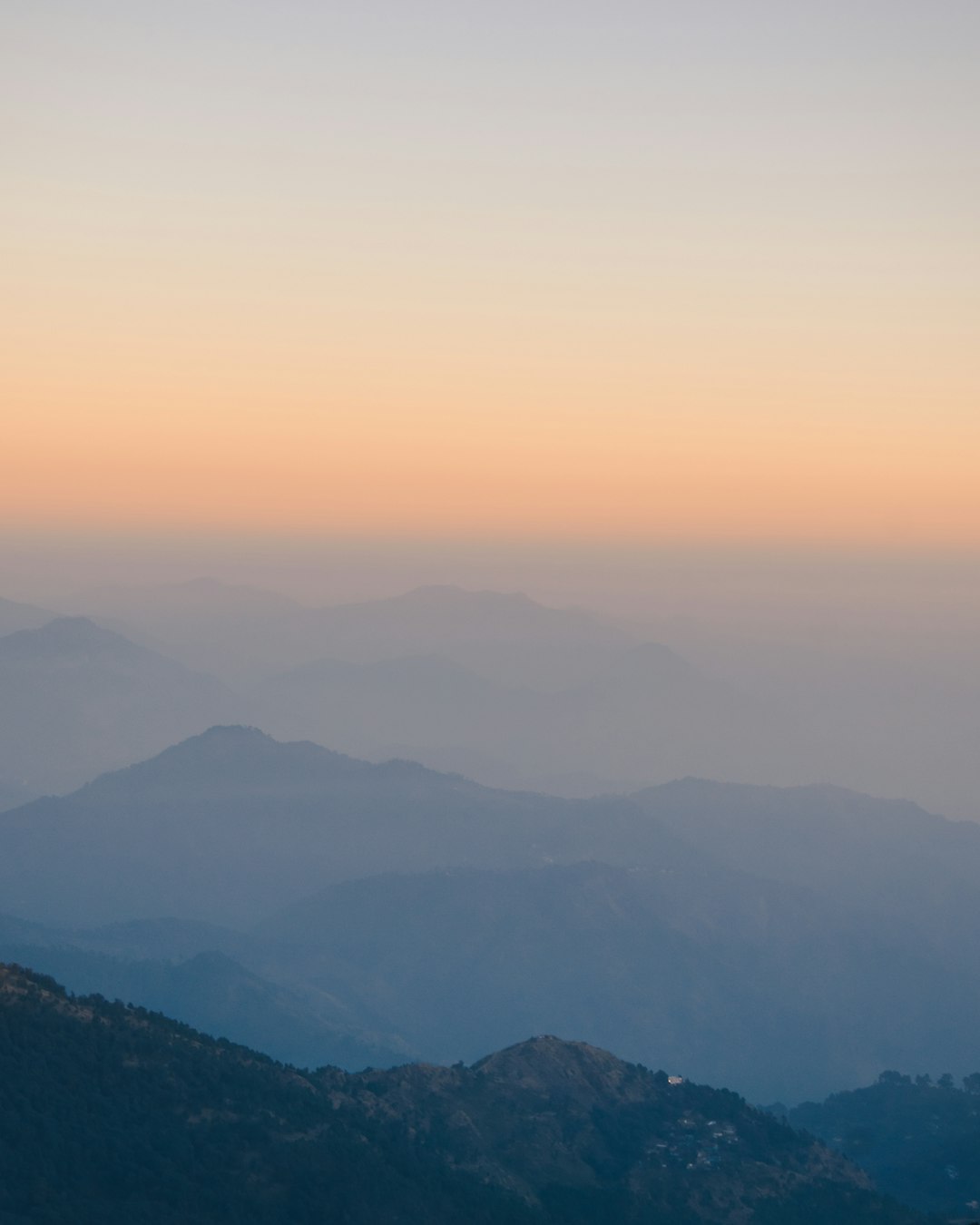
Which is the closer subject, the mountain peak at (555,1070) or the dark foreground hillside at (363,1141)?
the dark foreground hillside at (363,1141)

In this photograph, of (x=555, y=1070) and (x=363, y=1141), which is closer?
(x=363, y=1141)

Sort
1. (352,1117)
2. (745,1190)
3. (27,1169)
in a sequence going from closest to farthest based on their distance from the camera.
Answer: (27,1169) → (352,1117) → (745,1190)

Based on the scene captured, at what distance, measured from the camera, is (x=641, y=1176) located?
148 m

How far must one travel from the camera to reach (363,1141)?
5032 inches

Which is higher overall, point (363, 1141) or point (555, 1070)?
point (363, 1141)

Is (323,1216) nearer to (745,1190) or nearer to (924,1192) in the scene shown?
(745,1190)

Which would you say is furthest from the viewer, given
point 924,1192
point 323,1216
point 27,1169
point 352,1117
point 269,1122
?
point 924,1192

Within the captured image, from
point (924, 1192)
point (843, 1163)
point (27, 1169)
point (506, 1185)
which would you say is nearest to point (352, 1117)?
point (506, 1185)

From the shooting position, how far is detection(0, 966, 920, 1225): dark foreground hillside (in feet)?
360

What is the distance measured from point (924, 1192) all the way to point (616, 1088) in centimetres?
5046

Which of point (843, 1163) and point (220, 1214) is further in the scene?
point (843, 1163)

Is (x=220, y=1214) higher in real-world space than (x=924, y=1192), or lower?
Answer: higher

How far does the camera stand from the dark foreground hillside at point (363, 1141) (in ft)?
360

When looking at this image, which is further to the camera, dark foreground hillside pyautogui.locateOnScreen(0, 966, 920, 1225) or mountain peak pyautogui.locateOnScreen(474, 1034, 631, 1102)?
mountain peak pyautogui.locateOnScreen(474, 1034, 631, 1102)
